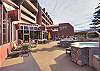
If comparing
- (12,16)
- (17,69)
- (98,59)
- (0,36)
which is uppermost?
(12,16)

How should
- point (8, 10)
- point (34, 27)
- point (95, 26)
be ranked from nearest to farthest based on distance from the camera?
point (8, 10) → point (34, 27) → point (95, 26)

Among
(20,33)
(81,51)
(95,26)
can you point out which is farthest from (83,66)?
(95,26)

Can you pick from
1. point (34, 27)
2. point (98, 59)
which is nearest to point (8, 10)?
point (98, 59)

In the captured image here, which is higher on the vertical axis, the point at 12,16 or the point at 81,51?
the point at 12,16

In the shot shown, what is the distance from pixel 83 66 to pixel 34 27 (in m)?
27.0

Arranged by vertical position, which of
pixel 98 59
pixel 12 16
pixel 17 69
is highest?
pixel 12 16

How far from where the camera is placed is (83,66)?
403 inches

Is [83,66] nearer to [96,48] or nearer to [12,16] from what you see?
[96,48]

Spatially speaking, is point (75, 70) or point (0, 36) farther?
point (0, 36)

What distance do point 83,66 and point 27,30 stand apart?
25.9m

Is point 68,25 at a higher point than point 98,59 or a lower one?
higher

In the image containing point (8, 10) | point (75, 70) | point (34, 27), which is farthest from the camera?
point (34, 27)

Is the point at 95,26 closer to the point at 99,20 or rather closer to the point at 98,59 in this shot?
the point at 99,20

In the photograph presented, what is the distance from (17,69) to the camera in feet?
32.3
